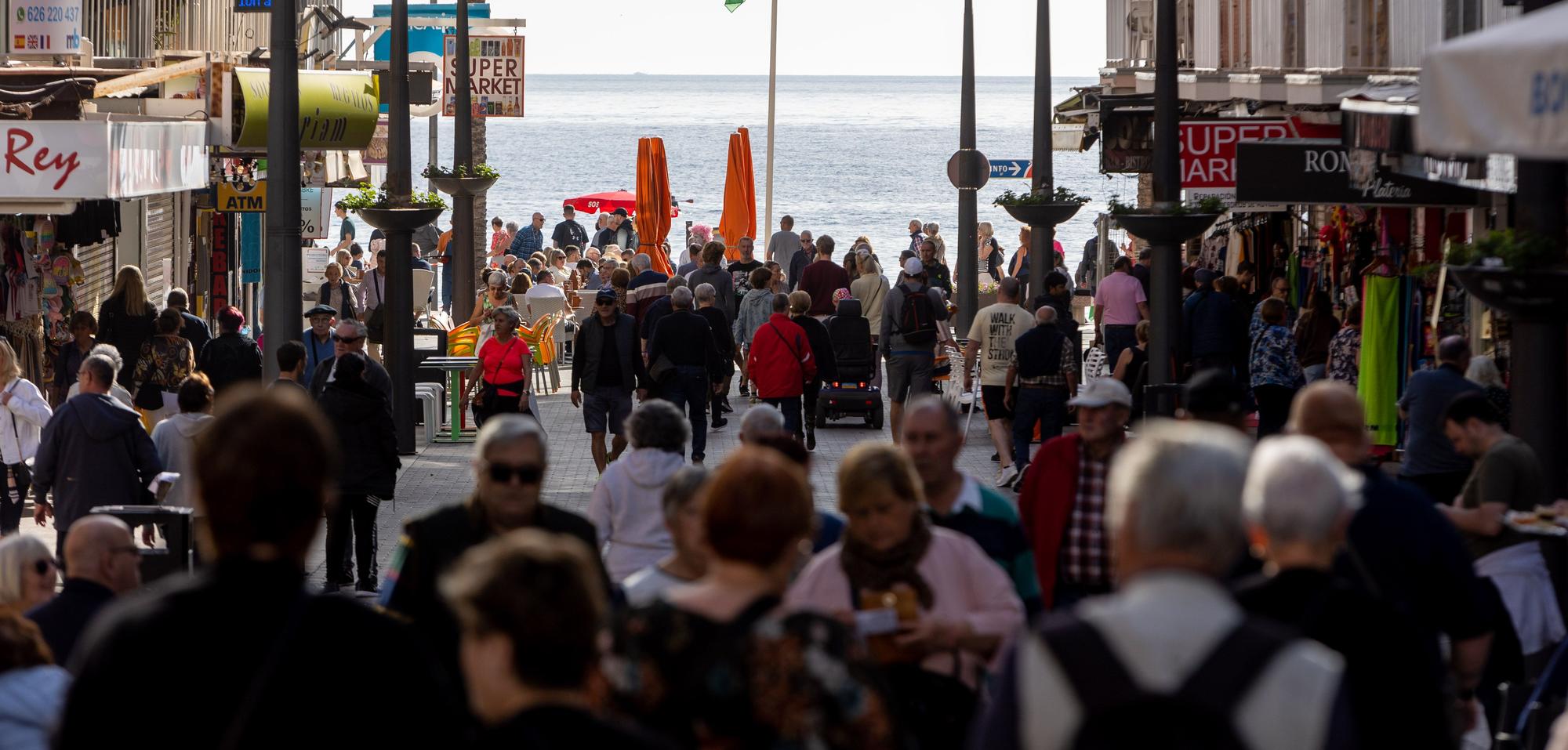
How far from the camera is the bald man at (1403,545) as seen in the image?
577 centimetres

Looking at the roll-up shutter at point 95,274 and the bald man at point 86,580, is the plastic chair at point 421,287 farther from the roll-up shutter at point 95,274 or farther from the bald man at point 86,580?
the bald man at point 86,580

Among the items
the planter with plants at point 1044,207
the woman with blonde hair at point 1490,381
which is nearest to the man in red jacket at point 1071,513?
the woman with blonde hair at point 1490,381

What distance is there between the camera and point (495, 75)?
124 feet

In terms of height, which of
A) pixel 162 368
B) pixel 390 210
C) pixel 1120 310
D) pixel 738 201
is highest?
pixel 738 201

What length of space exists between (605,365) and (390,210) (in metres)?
3.14

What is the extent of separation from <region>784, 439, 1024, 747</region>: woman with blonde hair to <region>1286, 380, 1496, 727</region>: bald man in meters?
1.05

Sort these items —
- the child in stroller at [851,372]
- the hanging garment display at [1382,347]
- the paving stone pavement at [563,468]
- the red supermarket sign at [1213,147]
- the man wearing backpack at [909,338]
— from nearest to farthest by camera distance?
1. the paving stone pavement at [563,468]
2. the hanging garment display at [1382,347]
3. the red supermarket sign at [1213,147]
4. the man wearing backpack at [909,338]
5. the child in stroller at [851,372]

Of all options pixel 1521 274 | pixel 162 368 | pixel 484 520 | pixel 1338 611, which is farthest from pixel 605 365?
pixel 1338 611

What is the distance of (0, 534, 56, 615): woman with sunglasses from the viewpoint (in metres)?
6.81

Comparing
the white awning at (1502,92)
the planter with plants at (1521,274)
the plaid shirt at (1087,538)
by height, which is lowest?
the plaid shirt at (1087,538)

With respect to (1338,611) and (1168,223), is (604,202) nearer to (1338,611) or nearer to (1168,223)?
(1168,223)

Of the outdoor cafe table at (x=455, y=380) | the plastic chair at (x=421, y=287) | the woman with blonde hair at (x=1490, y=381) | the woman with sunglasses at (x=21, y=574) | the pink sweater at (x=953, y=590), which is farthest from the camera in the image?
the plastic chair at (x=421, y=287)

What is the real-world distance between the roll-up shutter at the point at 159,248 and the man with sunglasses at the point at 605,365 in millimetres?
10680

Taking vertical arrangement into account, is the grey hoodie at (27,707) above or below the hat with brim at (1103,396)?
below
